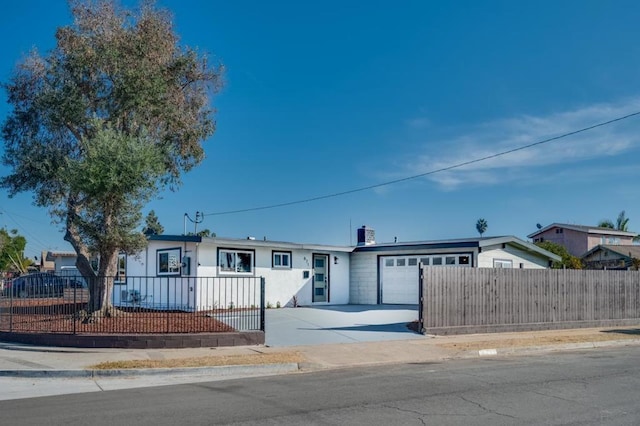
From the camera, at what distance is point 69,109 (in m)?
17.1

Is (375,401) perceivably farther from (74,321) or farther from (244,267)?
(244,267)

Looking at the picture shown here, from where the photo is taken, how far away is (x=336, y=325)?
18.9 meters

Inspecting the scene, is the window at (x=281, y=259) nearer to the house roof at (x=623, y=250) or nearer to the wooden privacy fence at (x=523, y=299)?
the wooden privacy fence at (x=523, y=299)

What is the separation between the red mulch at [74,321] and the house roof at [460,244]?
1143cm

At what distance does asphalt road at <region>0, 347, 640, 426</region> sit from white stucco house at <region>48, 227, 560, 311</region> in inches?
433

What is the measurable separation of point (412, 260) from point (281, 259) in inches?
230

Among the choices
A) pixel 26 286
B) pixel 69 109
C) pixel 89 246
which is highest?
pixel 69 109

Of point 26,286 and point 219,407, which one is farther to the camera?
point 26,286

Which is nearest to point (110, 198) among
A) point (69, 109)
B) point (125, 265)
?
point (69, 109)

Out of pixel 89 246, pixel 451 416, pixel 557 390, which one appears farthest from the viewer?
pixel 89 246

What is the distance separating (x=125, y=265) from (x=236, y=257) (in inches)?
214

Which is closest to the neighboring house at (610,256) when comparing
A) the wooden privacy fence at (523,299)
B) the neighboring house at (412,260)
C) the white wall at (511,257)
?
the white wall at (511,257)

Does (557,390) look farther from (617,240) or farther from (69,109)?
(617,240)

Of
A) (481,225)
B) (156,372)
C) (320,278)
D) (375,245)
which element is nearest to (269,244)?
(320,278)
